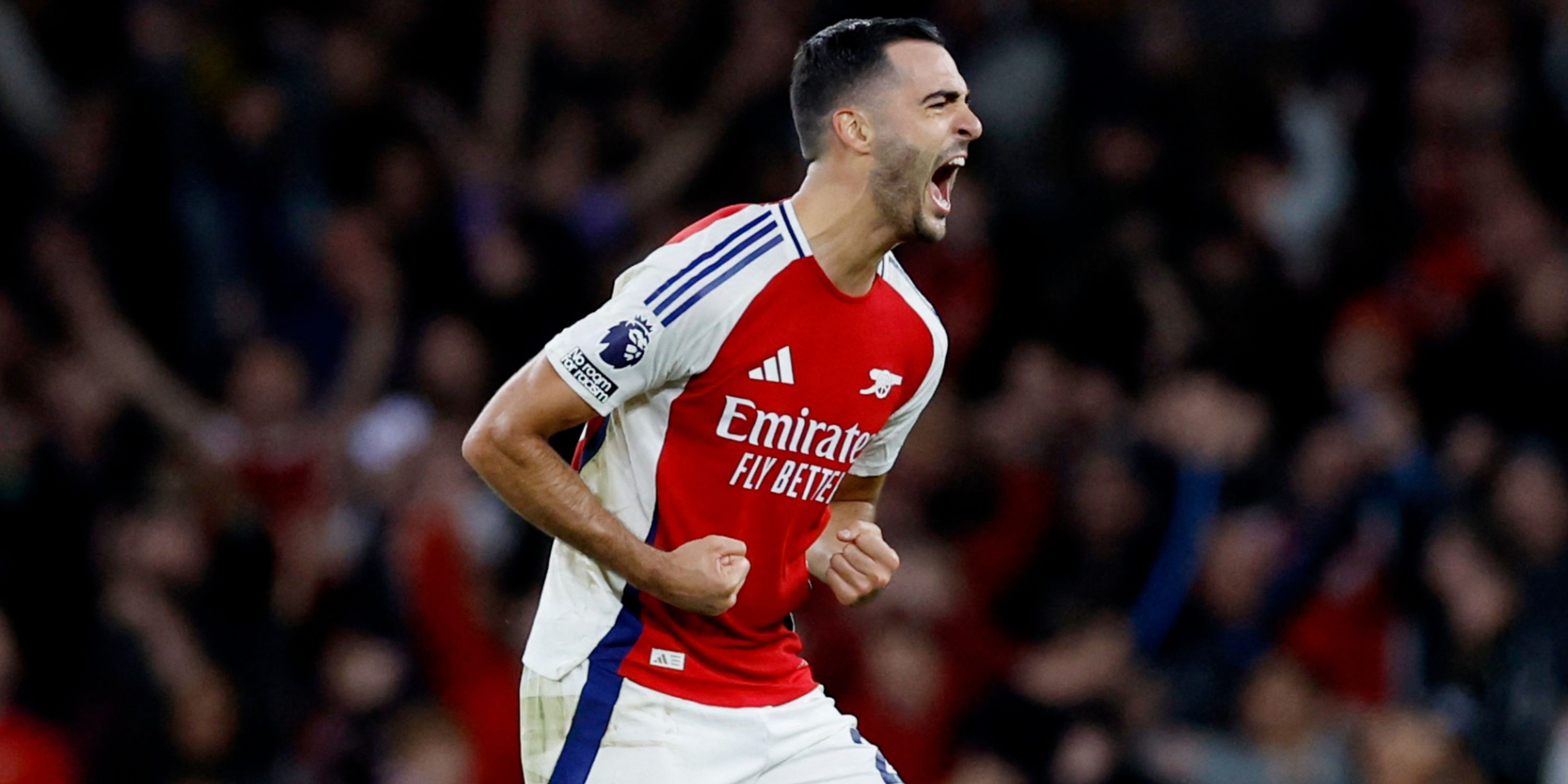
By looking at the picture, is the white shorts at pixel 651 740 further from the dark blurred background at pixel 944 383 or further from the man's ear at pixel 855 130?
the dark blurred background at pixel 944 383

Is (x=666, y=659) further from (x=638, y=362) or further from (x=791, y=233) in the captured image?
(x=791, y=233)

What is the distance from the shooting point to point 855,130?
419cm

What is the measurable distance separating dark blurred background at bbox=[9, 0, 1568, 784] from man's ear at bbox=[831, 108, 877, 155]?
3507 mm

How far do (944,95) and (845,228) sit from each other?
33 centimetres

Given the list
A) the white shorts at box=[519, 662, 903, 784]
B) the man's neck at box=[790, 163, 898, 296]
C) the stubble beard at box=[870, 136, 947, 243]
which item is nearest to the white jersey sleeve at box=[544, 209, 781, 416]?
the man's neck at box=[790, 163, 898, 296]

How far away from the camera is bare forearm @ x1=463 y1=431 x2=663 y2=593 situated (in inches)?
154

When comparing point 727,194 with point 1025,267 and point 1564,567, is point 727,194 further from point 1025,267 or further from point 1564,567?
point 1564,567

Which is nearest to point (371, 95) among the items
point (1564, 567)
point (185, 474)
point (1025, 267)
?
point (185, 474)

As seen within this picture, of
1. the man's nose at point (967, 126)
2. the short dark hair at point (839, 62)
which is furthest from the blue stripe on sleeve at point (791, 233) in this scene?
the man's nose at point (967, 126)

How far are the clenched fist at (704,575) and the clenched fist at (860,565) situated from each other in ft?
0.95

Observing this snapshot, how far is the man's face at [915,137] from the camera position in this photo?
13.6 ft

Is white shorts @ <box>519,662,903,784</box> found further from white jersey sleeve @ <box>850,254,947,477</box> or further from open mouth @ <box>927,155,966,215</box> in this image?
open mouth @ <box>927,155,966,215</box>

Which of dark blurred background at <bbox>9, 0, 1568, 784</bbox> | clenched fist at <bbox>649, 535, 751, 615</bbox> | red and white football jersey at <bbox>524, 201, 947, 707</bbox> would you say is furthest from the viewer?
dark blurred background at <bbox>9, 0, 1568, 784</bbox>

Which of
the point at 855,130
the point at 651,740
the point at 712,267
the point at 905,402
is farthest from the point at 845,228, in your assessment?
Answer: the point at 651,740
